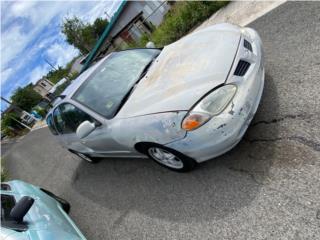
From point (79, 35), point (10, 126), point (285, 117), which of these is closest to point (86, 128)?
point (285, 117)

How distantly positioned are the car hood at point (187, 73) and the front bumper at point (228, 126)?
224 millimetres

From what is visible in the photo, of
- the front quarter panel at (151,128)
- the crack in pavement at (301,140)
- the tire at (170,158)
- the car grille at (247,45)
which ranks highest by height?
the front quarter panel at (151,128)

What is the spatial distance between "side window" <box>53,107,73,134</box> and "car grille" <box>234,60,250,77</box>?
303 centimetres

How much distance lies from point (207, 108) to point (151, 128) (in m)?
0.67

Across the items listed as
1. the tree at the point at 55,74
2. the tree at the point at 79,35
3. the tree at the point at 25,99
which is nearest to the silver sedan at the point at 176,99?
the tree at the point at 25,99

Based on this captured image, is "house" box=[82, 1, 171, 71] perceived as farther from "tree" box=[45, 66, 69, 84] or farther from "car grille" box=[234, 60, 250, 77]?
"tree" box=[45, 66, 69, 84]

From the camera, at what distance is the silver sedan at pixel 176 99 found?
305 centimetres

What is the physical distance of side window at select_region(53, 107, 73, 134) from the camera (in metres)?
5.05

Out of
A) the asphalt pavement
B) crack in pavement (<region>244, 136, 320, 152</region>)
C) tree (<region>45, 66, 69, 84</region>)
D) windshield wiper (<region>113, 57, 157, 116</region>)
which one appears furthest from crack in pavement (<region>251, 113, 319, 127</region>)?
tree (<region>45, 66, 69, 84</region>)

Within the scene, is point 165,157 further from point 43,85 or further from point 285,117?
point 43,85

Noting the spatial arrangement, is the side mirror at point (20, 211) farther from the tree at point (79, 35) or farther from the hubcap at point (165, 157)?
the tree at point (79, 35)

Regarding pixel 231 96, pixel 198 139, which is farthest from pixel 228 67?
pixel 198 139

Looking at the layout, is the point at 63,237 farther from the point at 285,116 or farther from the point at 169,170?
the point at 285,116

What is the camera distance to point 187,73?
343 centimetres
